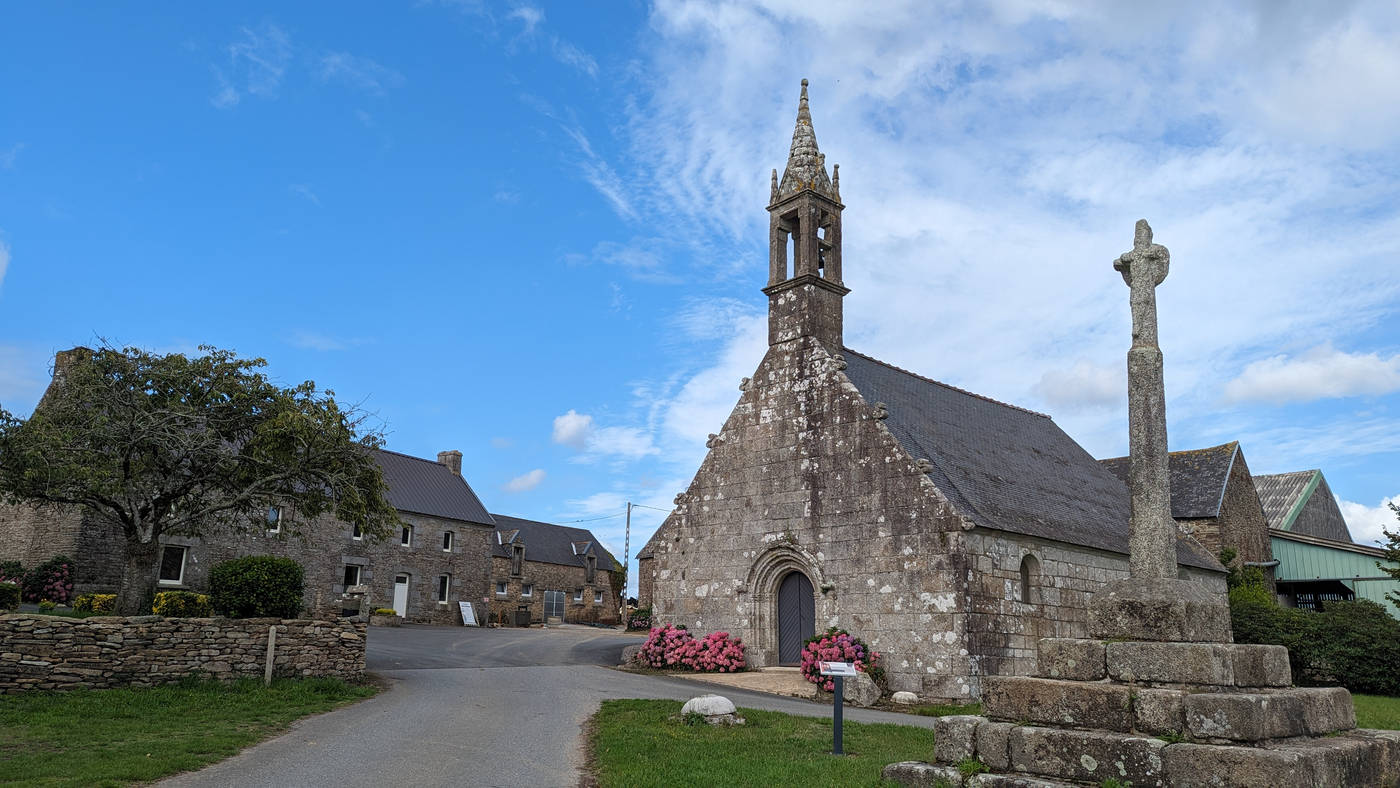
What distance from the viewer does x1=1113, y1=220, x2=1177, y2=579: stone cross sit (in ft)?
25.8

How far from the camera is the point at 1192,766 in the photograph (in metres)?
6.38

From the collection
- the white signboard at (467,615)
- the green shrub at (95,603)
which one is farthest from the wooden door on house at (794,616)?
the white signboard at (467,615)

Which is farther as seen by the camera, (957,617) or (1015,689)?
(957,617)

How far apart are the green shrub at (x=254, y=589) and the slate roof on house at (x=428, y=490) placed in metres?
21.8

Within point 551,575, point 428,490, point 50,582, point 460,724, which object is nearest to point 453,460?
point 428,490

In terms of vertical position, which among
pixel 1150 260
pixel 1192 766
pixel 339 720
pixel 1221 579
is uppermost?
pixel 1150 260

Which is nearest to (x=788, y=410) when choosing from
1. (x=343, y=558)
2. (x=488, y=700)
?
(x=488, y=700)

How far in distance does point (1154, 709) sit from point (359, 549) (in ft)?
113

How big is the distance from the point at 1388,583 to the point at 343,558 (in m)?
35.3

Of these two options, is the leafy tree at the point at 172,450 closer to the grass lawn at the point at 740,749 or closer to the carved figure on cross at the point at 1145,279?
the grass lawn at the point at 740,749

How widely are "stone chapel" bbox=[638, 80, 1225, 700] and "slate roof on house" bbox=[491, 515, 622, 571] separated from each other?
29763 millimetres

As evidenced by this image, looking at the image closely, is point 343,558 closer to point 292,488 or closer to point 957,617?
point 292,488

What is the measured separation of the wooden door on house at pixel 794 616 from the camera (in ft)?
67.4

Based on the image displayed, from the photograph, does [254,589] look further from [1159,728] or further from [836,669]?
[1159,728]
